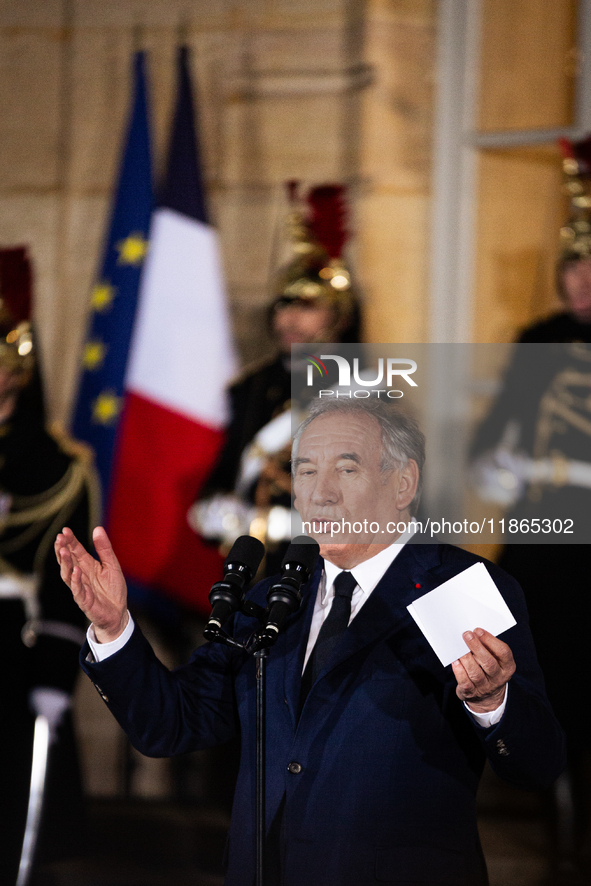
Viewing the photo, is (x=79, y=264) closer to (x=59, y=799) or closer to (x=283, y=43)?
(x=283, y=43)

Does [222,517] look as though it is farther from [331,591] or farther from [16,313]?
[331,591]

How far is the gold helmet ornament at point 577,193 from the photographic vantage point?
3678 mm

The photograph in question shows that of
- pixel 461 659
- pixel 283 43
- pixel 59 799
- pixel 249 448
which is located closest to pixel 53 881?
pixel 59 799

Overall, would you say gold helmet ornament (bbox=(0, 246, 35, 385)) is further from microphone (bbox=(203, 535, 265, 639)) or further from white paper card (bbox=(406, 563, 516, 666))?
white paper card (bbox=(406, 563, 516, 666))

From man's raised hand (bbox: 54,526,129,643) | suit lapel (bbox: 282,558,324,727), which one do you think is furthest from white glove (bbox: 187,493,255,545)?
man's raised hand (bbox: 54,526,129,643)

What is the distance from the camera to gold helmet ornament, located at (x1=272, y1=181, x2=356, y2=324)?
3918 millimetres

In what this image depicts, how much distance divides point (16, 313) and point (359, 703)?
8.10ft

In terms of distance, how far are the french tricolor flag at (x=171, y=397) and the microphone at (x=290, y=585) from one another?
2647 mm

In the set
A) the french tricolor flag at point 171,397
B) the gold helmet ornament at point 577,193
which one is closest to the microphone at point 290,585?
the gold helmet ornament at point 577,193

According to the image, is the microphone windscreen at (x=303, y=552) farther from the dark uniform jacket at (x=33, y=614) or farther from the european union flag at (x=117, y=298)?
the european union flag at (x=117, y=298)

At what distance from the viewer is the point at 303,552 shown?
5.53 feet

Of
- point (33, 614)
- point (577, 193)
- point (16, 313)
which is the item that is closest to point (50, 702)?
point (33, 614)

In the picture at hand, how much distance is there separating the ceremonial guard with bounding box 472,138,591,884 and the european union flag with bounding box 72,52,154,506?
4.92ft

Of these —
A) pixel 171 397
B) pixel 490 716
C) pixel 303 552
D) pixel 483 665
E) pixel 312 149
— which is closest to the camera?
pixel 483 665
